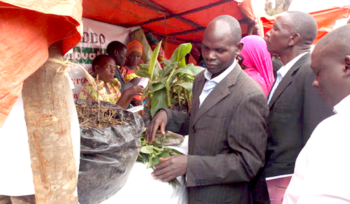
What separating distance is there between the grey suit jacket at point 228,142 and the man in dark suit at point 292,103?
18 cm

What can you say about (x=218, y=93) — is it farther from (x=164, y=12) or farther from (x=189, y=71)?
(x=164, y=12)

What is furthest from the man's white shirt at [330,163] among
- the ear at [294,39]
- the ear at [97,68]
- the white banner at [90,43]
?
the white banner at [90,43]

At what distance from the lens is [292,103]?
48.0 inches

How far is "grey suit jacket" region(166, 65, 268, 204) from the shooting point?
1.11 metres

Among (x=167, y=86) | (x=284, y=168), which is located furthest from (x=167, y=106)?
(x=284, y=168)

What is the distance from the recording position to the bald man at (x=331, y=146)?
491 mm

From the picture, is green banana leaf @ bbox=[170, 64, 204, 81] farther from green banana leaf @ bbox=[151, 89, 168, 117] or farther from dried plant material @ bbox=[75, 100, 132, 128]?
dried plant material @ bbox=[75, 100, 132, 128]

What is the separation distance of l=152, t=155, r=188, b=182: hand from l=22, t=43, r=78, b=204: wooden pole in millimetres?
560

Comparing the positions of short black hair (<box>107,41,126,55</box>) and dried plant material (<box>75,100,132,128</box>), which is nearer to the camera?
dried plant material (<box>75,100,132,128</box>)

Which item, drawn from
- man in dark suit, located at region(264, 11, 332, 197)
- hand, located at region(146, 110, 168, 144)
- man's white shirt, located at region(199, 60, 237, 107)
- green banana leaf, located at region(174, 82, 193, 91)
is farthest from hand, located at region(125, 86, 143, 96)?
man in dark suit, located at region(264, 11, 332, 197)

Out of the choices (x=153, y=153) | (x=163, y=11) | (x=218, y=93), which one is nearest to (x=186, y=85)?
(x=218, y=93)

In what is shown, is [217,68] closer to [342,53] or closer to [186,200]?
[342,53]

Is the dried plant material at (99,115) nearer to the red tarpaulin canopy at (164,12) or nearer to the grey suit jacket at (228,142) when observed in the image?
the grey suit jacket at (228,142)

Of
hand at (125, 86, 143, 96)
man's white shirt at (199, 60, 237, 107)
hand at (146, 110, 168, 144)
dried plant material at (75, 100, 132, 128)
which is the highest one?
man's white shirt at (199, 60, 237, 107)
